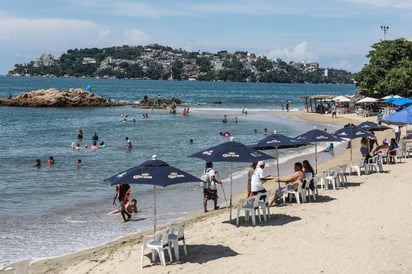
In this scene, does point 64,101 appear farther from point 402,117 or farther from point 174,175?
point 174,175

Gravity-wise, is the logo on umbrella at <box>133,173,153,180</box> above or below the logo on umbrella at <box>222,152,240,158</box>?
below

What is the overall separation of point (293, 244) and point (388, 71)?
1944 inches

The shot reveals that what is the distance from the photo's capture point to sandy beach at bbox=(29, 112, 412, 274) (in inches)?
396

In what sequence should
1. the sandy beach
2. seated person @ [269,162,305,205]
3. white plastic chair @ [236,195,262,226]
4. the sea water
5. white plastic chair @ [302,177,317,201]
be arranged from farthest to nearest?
white plastic chair @ [302,177,317,201], seated person @ [269,162,305,205], the sea water, white plastic chair @ [236,195,262,226], the sandy beach

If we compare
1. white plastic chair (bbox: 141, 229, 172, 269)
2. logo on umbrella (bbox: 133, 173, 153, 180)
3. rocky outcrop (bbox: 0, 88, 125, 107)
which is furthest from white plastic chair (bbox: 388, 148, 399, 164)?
rocky outcrop (bbox: 0, 88, 125, 107)

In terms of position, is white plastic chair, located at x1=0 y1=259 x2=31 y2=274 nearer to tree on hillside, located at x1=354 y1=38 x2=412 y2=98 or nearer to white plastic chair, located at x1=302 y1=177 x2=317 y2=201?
white plastic chair, located at x1=302 y1=177 x2=317 y2=201

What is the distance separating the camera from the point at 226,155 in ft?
42.4

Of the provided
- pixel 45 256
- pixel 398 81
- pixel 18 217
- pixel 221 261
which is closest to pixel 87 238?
pixel 45 256

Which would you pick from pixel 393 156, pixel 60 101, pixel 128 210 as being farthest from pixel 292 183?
pixel 60 101

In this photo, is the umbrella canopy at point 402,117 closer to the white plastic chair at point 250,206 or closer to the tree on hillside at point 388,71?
the white plastic chair at point 250,206

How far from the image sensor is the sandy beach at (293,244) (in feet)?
33.0

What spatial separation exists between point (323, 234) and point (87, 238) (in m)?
6.03

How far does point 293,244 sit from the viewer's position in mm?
11281

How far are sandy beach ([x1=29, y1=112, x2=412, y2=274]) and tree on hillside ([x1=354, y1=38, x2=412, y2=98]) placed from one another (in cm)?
3975
